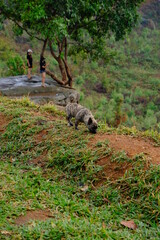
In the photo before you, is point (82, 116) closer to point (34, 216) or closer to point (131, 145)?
point (131, 145)

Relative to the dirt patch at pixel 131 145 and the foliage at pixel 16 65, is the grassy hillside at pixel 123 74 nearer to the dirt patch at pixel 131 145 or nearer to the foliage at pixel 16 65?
the foliage at pixel 16 65

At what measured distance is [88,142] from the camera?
5.36 metres

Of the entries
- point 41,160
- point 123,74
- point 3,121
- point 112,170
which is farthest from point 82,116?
point 123,74

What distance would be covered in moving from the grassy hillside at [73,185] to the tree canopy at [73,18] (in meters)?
5.78

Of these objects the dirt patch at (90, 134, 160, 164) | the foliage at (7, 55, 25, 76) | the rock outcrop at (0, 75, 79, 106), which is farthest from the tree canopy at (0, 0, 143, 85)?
the dirt patch at (90, 134, 160, 164)

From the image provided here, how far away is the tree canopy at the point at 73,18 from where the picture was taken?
11.0m

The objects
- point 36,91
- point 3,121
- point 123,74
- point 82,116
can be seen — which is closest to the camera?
point 82,116

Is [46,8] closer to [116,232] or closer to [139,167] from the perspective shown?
[139,167]

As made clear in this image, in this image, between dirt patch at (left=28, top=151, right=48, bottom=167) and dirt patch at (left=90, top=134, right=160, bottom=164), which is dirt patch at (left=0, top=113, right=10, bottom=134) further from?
dirt patch at (left=90, top=134, right=160, bottom=164)

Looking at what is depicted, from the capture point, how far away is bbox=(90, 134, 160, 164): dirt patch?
4.74m

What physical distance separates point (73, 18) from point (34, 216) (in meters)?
9.65

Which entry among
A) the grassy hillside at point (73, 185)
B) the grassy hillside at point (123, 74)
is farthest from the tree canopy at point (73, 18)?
the grassy hillside at point (123, 74)

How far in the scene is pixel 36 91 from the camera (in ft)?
41.3

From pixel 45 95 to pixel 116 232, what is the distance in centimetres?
951
